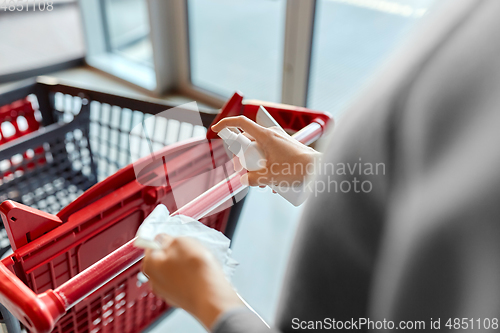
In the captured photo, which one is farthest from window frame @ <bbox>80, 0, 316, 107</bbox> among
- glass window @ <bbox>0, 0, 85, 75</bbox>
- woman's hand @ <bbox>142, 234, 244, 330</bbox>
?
woman's hand @ <bbox>142, 234, 244, 330</bbox>

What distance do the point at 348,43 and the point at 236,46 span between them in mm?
769

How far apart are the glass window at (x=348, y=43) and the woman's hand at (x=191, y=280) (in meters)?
1.59

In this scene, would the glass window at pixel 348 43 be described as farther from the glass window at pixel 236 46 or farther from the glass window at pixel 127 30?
the glass window at pixel 127 30

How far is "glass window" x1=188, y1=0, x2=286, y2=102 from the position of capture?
87.9 inches

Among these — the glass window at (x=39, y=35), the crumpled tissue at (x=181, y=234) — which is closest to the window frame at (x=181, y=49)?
the glass window at (x=39, y=35)

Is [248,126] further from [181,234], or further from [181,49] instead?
[181,49]

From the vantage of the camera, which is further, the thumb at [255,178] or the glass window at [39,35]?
the glass window at [39,35]

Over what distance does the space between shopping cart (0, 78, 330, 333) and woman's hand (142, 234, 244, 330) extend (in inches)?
5.6

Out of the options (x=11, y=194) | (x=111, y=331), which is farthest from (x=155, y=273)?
(x=11, y=194)

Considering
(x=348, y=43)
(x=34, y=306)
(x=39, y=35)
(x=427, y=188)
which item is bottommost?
(x=39, y=35)

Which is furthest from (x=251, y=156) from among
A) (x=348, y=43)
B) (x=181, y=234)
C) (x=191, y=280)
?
(x=348, y=43)

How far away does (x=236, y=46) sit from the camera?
248 centimetres

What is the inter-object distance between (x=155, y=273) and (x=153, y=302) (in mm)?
658

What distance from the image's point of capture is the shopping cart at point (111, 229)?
0.50 meters
